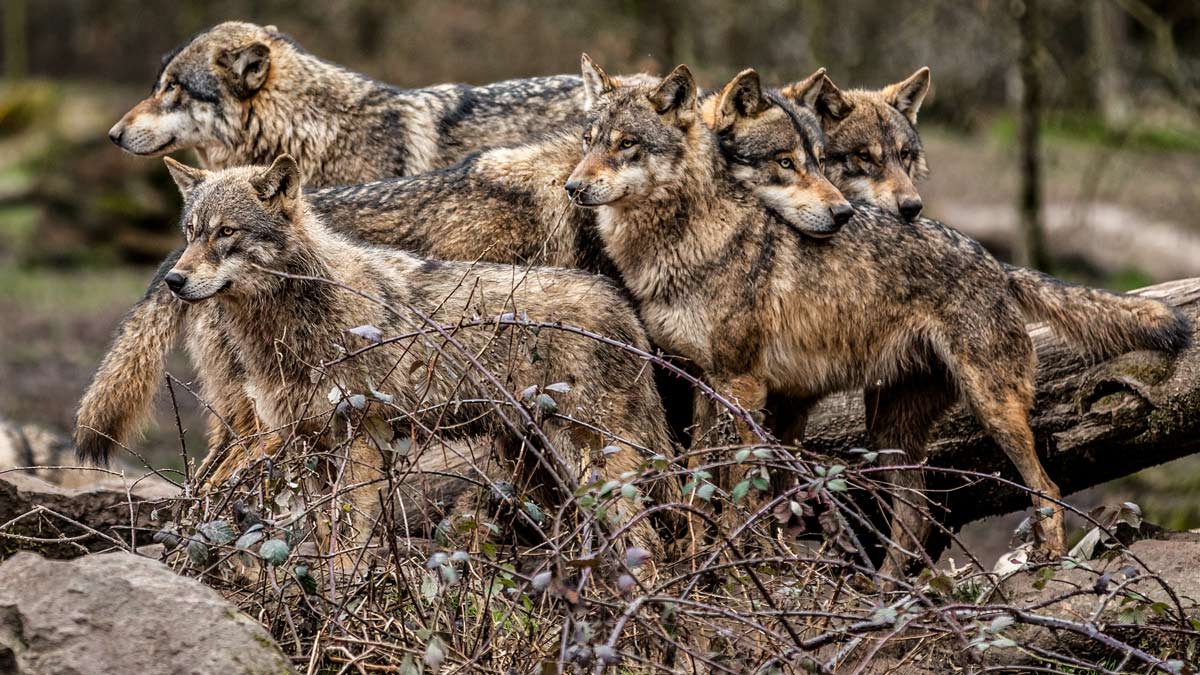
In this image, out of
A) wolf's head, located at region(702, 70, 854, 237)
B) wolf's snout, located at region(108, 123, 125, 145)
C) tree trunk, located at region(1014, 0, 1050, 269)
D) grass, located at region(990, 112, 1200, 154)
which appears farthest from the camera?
grass, located at region(990, 112, 1200, 154)

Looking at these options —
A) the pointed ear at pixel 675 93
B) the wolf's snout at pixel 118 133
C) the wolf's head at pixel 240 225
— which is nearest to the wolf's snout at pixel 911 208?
the pointed ear at pixel 675 93

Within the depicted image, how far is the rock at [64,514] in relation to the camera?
6121mm

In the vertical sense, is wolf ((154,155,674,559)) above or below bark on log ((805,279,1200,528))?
above

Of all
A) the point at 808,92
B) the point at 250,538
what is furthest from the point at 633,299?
the point at 250,538

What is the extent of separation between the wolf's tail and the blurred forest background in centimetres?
732

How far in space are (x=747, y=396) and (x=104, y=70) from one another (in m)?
30.0

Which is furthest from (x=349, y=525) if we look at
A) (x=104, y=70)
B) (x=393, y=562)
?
(x=104, y=70)

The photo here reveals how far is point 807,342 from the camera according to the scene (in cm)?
690

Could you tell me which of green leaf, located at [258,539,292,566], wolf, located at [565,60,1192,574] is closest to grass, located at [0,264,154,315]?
wolf, located at [565,60,1192,574]

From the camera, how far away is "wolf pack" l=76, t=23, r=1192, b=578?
252 inches

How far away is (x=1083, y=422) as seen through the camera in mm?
7602

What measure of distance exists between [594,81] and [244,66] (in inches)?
96.1

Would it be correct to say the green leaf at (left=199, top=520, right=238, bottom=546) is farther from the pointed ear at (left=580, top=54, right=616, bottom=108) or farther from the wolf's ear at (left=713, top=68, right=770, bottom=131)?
the wolf's ear at (left=713, top=68, right=770, bottom=131)

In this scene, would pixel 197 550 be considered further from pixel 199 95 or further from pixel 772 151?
pixel 199 95
